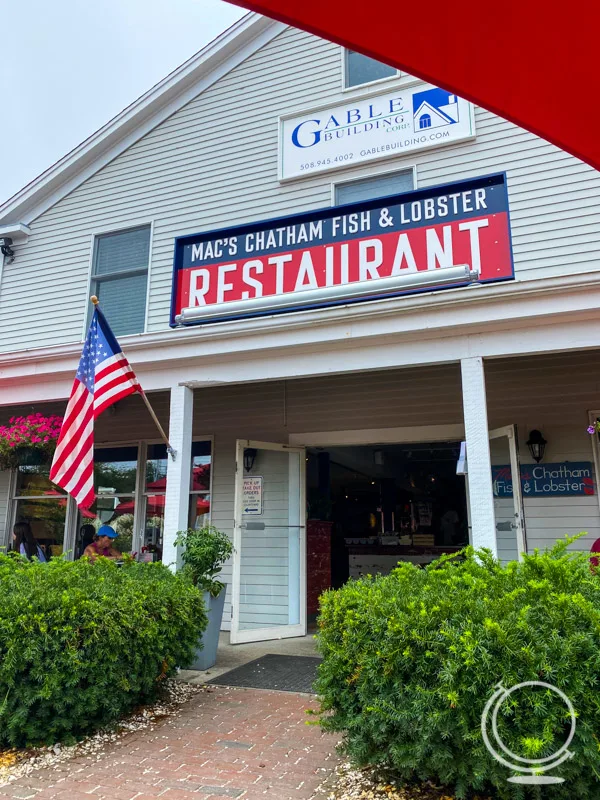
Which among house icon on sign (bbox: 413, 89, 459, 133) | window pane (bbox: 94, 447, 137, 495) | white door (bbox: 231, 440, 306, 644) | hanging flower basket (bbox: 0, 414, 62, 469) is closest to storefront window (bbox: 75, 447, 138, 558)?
window pane (bbox: 94, 447, 137, 495)

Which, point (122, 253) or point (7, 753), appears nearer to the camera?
point (7, 753)

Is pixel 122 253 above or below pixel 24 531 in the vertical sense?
above

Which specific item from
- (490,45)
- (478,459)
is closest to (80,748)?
(478,459)

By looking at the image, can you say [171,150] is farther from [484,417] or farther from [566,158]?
[484,417]

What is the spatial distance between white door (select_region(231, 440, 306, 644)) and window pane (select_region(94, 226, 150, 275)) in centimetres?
317

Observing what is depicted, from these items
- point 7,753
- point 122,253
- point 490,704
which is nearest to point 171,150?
point 122,253

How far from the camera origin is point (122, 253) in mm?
8586

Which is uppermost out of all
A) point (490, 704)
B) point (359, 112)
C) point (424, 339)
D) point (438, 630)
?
point (359, 112)

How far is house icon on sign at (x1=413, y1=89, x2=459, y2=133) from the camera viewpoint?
7.05m

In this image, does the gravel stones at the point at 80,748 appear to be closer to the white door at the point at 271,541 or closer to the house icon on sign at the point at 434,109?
the white door at the point at 271,541

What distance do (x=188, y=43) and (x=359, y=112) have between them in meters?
3.28

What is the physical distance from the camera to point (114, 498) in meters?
8.70

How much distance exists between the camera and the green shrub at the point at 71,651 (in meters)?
3.66

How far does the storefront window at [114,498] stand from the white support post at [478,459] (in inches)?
205
